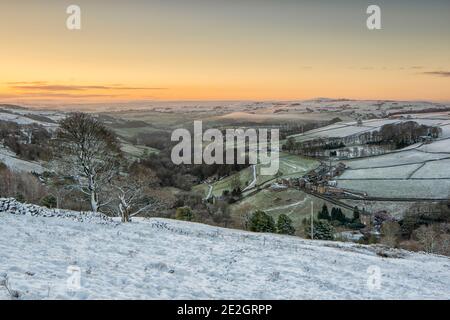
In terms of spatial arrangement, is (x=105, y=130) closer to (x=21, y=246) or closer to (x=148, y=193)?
(x=148, y=193)

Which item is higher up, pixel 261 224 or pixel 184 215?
pixel 184 215

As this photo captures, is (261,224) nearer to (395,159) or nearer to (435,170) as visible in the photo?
(435,170)

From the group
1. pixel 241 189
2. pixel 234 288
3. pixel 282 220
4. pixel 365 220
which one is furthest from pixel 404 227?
pixel 234 288

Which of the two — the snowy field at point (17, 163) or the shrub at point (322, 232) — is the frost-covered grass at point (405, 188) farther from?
the snowy field at point (17, 163)

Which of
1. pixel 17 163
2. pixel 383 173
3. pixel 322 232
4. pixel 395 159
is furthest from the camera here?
pixel 395 159

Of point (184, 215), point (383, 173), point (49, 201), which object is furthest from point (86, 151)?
point (383, 173)

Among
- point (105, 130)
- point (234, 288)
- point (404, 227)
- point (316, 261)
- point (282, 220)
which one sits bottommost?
point (404, 227)
